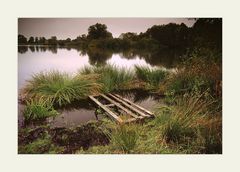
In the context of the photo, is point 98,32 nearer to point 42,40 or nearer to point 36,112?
point 42,40

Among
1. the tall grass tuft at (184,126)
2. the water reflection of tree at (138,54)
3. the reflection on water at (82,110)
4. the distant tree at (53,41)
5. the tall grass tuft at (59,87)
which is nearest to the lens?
the tall grass tuft at (184,126)

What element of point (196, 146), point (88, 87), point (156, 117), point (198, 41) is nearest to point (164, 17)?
point (198, 41)

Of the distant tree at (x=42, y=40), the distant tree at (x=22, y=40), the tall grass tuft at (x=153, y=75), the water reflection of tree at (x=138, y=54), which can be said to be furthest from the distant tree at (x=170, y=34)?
the distant tree at (x=22, y=40)

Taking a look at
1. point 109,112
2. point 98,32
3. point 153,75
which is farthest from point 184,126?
point 153,75

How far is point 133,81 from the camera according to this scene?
591 centimetres

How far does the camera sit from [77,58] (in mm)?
5199

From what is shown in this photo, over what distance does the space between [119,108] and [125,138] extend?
1.49m

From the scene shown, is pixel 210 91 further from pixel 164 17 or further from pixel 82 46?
pixel 82 46

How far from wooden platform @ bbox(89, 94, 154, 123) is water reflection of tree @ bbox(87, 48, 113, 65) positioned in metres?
0.61

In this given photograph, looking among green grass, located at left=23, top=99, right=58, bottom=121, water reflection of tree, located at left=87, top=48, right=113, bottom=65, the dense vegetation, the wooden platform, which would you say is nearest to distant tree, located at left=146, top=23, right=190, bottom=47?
the dense vegetation

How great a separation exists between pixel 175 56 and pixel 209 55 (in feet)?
1.84

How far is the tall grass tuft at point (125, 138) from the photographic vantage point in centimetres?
359

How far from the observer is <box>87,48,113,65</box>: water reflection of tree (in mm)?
4949

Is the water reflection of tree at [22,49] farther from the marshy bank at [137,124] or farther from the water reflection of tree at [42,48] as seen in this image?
the marshy bank at [137,124]
